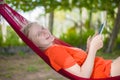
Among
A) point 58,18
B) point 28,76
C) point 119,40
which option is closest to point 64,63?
point 28,76

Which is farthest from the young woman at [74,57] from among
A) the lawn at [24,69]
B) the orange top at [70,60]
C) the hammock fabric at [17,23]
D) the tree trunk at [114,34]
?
the tree trunk at [114,34]

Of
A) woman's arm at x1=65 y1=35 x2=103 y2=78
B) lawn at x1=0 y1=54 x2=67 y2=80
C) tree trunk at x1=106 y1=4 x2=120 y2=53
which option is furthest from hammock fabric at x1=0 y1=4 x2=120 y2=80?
tree trunk at x1=106 y1=4 x2=120 y2=53

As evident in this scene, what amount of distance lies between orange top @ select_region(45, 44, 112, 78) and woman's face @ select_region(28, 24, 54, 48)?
5 cm

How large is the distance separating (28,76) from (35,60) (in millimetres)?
1432

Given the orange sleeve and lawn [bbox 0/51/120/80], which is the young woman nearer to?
the orange sleeve

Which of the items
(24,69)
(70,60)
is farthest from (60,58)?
(24,69)

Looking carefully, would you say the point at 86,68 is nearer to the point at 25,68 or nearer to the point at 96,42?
the point at 96,42

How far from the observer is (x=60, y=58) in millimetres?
2361

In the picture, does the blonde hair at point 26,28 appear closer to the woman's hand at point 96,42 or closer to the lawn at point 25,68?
the woman's hand at point 96,42

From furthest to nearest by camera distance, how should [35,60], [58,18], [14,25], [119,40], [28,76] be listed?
[58,18] < [119,40] < [35,60] < [28,76] < [14,25]

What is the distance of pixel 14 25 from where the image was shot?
2.83 meters

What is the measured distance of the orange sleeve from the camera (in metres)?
2.36

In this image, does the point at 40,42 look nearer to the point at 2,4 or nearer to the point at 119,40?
the point at 2,4

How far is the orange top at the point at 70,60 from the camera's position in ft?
7.75
